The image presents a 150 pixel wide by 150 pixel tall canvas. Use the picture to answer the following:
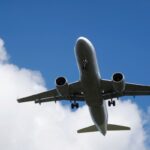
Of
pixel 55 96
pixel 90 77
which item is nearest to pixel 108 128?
pixel 55 96

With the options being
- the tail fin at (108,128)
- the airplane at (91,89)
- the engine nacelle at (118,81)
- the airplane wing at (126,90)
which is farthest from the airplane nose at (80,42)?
the tail fin at (108,128)

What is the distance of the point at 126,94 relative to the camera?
143 feet

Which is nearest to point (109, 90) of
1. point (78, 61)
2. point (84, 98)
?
point (84, 98)

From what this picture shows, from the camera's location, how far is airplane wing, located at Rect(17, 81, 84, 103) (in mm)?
40797

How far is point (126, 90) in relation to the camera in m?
42.2

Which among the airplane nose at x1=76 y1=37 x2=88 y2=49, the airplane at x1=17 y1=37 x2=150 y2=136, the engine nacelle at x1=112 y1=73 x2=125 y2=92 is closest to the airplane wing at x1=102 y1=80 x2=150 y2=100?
the airplane at x1=17 y1=37 x2=150 y2=136

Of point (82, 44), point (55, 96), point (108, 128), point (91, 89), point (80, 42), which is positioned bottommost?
point (108, 128)

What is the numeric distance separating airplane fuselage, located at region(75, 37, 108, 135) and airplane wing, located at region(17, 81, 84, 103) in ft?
5.01

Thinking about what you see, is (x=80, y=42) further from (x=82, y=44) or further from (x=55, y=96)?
(x=55, y=96)

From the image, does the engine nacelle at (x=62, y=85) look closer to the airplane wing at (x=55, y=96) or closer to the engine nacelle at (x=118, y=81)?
the airplane wing at (x=55, y=96)

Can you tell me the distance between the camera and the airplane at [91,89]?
120 feet

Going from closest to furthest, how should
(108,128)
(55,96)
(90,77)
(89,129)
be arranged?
(90,77)
(55,96)
(108,128)
(89,129)

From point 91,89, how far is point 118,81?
2477 mm

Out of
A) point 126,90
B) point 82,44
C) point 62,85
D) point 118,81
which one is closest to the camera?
point 82,44
